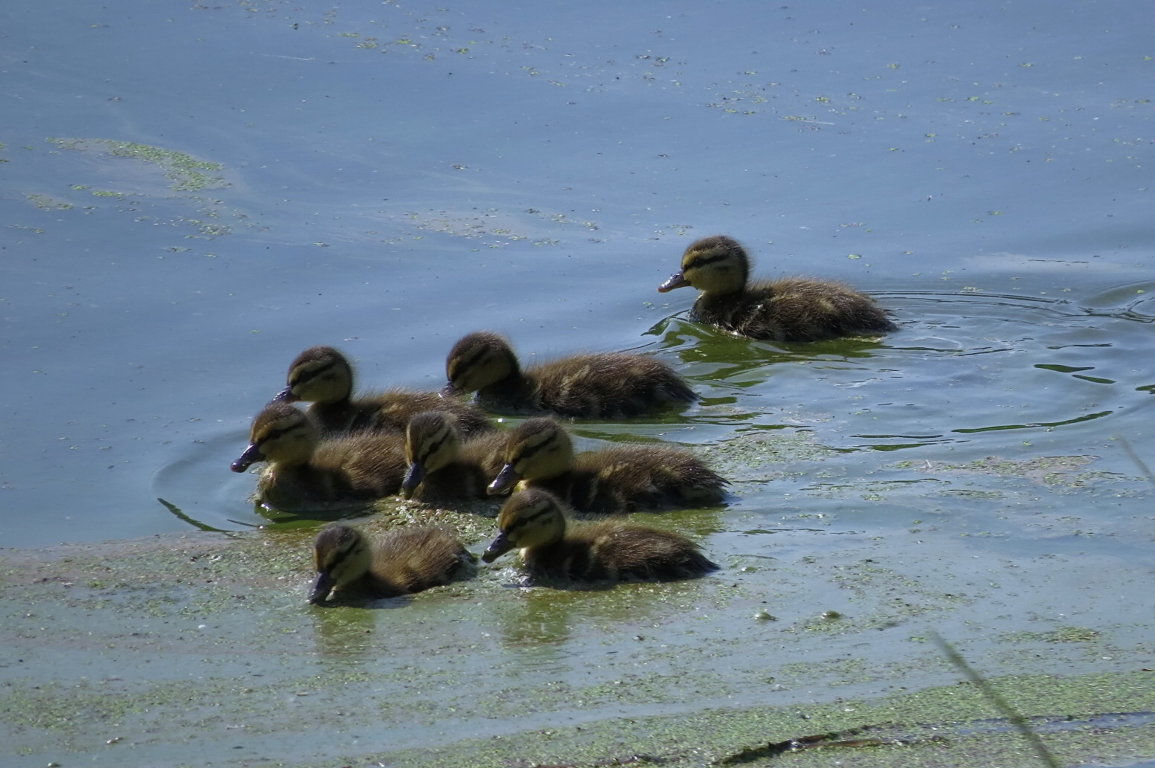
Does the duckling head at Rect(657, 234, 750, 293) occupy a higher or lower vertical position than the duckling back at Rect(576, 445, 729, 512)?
higher

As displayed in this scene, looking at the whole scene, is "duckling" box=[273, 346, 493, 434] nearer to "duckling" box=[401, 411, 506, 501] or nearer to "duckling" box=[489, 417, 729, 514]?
"duckling" box=[401, 411, 506, 501]

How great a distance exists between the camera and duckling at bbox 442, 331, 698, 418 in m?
7.64

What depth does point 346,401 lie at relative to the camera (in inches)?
294

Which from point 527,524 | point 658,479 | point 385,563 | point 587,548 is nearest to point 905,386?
point 658,479

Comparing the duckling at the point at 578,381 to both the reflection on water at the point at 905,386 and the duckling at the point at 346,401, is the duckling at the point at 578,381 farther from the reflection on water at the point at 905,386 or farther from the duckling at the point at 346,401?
the duckling at the point at 346,401

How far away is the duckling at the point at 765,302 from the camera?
851 cm

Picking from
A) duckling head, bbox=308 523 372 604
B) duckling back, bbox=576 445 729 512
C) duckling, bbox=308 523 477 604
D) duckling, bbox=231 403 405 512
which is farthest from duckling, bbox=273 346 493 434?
duckling head, bbox=308 523 372 604

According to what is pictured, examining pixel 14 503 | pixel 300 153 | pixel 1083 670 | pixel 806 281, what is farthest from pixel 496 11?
pixel 1083 670

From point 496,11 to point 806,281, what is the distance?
4607 mm

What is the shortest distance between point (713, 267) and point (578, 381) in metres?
1.42

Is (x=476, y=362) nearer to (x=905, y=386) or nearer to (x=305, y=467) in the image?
(x=305, y=467)

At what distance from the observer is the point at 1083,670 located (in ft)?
15.0

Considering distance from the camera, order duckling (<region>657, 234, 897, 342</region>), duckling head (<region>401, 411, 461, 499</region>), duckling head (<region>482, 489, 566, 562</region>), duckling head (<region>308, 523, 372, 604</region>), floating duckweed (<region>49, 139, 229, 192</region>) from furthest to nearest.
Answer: floating duckweed (<region>49, 139, 229, 192</region>) → duckling (<region>657, 234, 897, 342</region>) → duckling head (<region>401, 411, 461, 499</region>) → duckling head (<region>482, 489, 566, 562</region>) → duckling head (<region>308, 523, 372, 604</region>)

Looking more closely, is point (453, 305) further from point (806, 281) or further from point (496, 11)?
point (496, 11)
